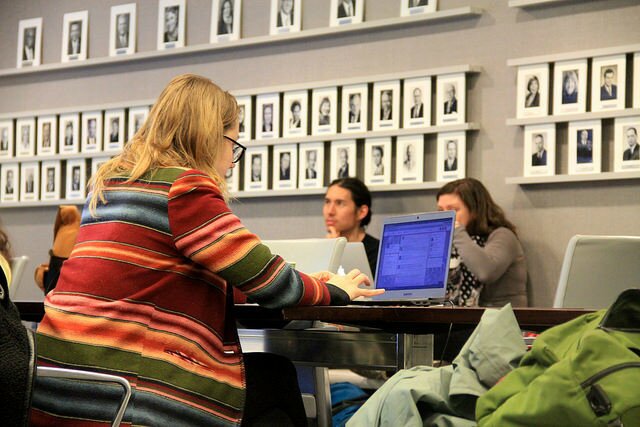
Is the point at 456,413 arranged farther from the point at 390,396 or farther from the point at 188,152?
the point at 188,152

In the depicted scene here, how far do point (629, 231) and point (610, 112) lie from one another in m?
0.59

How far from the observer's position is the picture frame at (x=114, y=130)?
6366 mm

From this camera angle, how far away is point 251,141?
19.2 ft

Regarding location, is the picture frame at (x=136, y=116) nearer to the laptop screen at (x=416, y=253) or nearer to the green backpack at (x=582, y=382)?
the laptop screen at (x=416, y=253)

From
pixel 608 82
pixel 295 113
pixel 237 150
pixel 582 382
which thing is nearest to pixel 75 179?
pixel 295 113

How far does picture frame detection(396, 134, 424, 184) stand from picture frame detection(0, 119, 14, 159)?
2.97 meters

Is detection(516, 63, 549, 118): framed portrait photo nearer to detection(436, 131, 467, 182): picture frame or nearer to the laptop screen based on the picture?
detection(436, 131, 467, 182): picture frame

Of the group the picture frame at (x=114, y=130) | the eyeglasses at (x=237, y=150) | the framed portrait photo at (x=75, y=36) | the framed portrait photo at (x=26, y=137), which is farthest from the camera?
the framed portrait photo at (x=26, y=137)

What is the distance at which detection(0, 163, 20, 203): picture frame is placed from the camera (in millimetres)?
6742

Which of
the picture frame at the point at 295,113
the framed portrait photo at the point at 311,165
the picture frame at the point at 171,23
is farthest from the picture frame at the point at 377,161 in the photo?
the picture frame at the point at 171,23

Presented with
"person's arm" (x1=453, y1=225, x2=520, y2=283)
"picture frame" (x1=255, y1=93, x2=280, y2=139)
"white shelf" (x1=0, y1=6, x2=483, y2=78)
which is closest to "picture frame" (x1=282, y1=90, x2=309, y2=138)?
"picture frame" (x1=255, y1=93, x2=280, y2=139)

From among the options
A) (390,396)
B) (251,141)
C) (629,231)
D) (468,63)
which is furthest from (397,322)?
(251,141)

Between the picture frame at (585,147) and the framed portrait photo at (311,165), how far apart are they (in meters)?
1.47

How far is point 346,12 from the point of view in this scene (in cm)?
559
